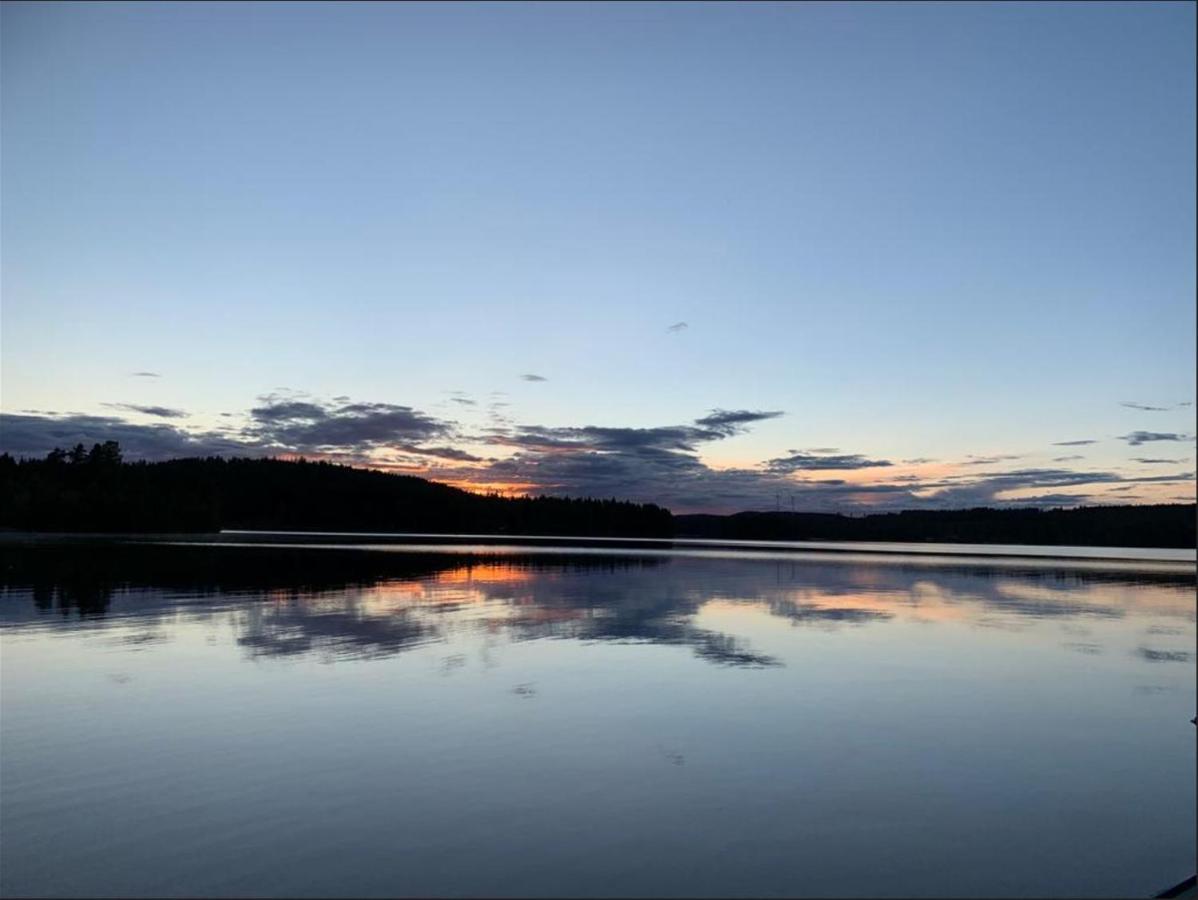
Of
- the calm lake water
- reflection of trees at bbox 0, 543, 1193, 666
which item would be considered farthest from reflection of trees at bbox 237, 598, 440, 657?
the calm lake water

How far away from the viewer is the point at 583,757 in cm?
1267

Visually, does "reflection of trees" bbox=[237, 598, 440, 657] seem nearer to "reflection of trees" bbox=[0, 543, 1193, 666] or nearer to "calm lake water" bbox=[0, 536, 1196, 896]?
"reflection of trees" bbox=[0, 543, 1193, 666]

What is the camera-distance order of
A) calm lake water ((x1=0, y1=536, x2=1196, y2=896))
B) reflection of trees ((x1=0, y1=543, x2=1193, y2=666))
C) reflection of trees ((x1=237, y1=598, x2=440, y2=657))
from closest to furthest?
1. calm lake water ((x1=0, y1=536, x2=1196, y2=896))
2. reflection of trees ((x1=237, y1=598, x2=440, y2=657))
3. reflection of trees ((x1=0, y1=543, x2=1193, y2=666))

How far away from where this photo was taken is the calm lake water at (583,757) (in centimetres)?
870

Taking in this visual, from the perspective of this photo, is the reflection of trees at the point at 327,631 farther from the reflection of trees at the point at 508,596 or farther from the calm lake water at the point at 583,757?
the calm lake water at the point at 583,757

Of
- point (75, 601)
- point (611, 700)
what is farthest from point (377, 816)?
point (75, 601)

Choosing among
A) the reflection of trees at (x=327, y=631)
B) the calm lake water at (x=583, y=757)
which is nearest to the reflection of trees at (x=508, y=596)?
the reflection of trees at (x=327, y=631)

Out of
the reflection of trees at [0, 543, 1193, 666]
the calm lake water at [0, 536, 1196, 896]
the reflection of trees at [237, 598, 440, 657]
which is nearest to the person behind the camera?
the calm lake water at [0, 536, 1196, 896]

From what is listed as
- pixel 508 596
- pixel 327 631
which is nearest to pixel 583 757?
pixel 327 631

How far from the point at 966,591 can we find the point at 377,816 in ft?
133

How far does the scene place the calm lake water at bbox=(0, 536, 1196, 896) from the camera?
28.6ft

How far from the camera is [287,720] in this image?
14.4 m

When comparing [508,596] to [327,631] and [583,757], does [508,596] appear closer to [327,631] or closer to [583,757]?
[327,631]

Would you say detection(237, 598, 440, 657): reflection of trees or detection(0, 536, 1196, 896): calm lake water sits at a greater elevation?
detection(237, 598, 440, 657): reflection of trees
